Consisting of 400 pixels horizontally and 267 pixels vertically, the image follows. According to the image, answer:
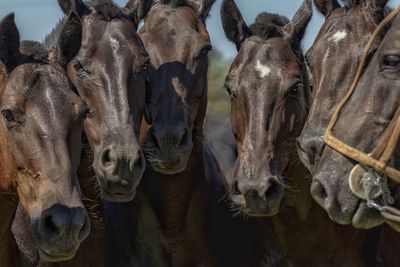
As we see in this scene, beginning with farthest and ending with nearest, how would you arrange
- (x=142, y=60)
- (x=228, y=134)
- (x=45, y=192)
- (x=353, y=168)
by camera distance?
(x=228, y=134) → (x=142, y=60) → (x=45, y=192) → (x=353, y=168)

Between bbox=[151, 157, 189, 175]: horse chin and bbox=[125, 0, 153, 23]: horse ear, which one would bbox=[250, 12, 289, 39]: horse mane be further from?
bbox=[151, 157, 189, 175]: horse chin

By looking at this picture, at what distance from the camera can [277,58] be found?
24.8 ft

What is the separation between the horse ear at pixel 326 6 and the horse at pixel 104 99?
4.43 feet

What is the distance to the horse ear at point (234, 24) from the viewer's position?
7891mm

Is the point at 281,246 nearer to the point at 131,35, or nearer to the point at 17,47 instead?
the point at 131,35

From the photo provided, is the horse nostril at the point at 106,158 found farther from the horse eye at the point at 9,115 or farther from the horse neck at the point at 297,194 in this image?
the horse neck at the point at 297,194

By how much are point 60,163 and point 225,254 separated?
2238 mm

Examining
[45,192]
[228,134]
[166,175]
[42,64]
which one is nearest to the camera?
[45,192]

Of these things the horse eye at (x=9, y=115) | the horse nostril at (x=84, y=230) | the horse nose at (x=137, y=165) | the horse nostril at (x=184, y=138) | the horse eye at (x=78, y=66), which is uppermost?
the horse eye at (x=9, y=115)

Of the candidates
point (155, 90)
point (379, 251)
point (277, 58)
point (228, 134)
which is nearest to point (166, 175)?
point (155, 90)

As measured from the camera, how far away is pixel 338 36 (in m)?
6.68

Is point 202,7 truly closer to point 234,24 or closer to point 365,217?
point 234,24

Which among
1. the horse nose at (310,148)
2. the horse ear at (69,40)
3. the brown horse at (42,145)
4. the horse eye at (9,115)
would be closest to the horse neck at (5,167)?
the brown horse at (42,145)

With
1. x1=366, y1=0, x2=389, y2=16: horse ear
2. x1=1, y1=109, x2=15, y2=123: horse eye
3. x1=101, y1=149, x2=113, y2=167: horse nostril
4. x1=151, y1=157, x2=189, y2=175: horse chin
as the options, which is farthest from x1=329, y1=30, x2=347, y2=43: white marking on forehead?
x1=1, y1=109, x2=15, y2=123: horse eye
